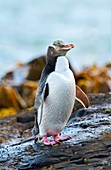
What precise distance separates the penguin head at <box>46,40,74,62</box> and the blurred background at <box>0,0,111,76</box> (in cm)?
2016

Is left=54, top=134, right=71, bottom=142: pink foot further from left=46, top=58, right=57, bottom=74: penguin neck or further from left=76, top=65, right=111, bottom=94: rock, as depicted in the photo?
left=76, top=65, right=111, bottom=94: rock

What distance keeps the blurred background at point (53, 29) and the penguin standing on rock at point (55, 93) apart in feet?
66.1

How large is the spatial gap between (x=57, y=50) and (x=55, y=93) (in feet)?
1.65

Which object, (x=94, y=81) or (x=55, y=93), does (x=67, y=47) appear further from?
(x=94, y=81)

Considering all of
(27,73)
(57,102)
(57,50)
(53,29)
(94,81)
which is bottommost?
(53,29)

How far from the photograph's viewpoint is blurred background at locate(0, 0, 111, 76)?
31.0 metres

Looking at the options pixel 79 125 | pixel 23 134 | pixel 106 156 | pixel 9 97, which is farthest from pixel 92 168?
pixel 9 97

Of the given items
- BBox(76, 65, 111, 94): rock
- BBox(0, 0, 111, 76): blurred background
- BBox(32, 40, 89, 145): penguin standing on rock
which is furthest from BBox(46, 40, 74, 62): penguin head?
BBox(0, 0, 111, 76): blurred background

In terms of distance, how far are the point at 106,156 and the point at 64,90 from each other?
2.97 ft

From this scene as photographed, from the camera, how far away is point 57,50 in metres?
6.70

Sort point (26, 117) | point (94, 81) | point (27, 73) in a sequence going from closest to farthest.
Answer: point (26, 117), point (94, 81), point (27, 73)

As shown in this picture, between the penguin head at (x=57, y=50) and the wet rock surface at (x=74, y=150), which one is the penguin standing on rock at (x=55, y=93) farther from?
the wet rock surface at (x=74, y=150)

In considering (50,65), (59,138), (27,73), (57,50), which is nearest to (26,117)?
(59,138)

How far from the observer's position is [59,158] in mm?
6445
